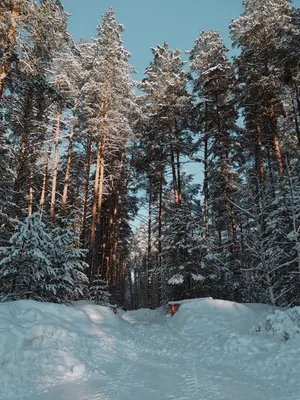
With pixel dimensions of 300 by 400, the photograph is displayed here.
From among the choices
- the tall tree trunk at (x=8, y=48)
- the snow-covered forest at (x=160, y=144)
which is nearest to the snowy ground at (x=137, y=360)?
the snow-covered forest at (x=160, y=144)

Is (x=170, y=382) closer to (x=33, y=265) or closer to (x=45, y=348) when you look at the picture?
(x=45, y=348)

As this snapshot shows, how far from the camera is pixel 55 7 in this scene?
1135cm

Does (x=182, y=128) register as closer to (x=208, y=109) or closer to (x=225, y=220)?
(x=208, y=109)

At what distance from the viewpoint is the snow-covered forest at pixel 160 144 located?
32.1 feet

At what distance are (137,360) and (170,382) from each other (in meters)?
1.87

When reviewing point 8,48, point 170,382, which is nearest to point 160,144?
point 8,48

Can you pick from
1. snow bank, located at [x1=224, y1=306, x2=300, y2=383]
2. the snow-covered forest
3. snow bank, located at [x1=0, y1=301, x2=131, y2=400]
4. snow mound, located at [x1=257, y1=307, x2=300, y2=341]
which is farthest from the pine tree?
snow mound, located at [x1=257, y1=307, x2=300, y2=341]

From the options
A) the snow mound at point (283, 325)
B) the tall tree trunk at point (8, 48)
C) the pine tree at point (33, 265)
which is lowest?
the snow mound at point (283, 325)

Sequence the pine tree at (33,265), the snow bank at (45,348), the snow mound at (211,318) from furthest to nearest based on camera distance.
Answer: the snow mound at (211,318)
the pine tree at (33,265)
the snow bank at (45,348)

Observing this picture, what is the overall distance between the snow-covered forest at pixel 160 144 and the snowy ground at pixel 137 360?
2384 millimetres

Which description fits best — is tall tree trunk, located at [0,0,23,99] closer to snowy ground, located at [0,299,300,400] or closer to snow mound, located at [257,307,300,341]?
snowy ground, located at [0,299,300,400]

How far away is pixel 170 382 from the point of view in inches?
190

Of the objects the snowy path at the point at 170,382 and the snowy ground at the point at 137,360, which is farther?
the snowy ground at the point at 137,360

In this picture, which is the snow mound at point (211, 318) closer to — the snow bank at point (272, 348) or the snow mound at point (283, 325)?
the snow bank at point (272, 348)
